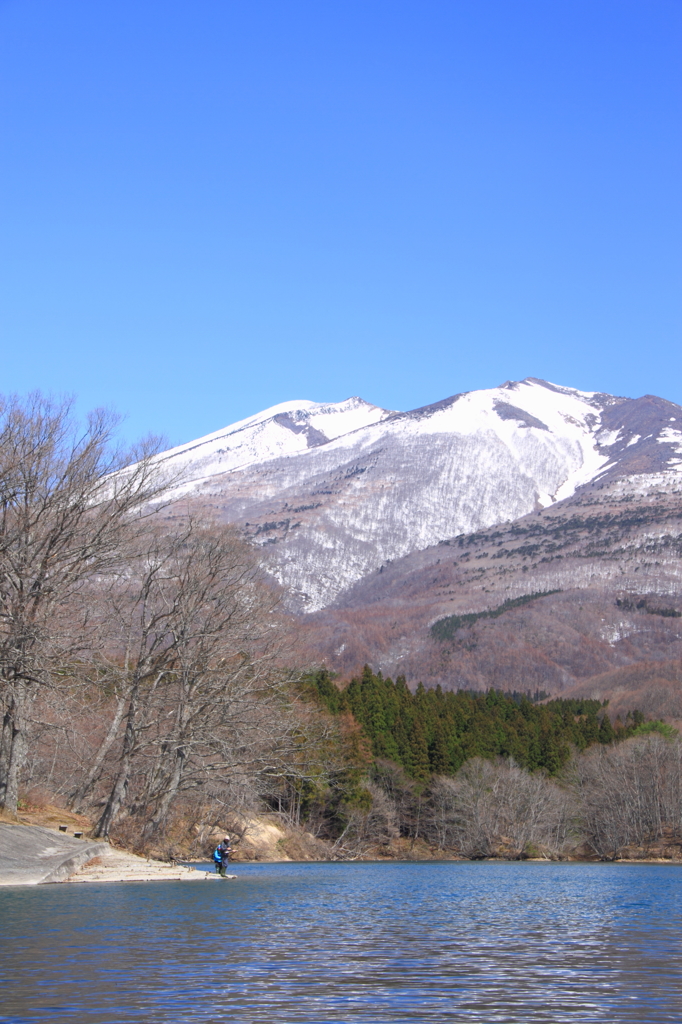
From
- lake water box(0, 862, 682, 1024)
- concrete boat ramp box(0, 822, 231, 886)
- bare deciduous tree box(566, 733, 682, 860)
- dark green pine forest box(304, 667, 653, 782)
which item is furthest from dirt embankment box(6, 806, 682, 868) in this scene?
dark green pine forest box(304, 667, 653, 782)

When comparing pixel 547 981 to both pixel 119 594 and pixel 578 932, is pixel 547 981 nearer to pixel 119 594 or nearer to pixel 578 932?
pixel 578 932

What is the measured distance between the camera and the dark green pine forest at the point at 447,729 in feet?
324

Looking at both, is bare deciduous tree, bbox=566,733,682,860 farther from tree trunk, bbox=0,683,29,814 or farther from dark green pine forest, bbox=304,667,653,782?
tree trunk, bbox=0,683,29,814

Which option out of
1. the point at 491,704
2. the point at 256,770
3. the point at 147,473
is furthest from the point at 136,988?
the point at 491,704

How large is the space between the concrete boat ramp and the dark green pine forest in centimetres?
5105

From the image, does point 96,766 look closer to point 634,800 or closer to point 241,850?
point 241,850

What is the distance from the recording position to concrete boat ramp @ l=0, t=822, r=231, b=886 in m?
27.0

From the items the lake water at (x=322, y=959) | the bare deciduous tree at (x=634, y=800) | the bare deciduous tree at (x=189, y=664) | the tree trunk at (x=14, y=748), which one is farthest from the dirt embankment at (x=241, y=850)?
the lake water at (x=322, y=959)

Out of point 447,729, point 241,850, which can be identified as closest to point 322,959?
point 241,850

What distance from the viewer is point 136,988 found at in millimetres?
13211

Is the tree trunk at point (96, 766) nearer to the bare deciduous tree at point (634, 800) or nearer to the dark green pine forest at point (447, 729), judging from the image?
the dark green pine forest at point (447, 729)

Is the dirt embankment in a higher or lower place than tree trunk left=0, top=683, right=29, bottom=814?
lower

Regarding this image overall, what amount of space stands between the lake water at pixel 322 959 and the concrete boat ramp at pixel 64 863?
47.1 inches

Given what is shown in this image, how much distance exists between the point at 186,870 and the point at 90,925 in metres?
15.9
